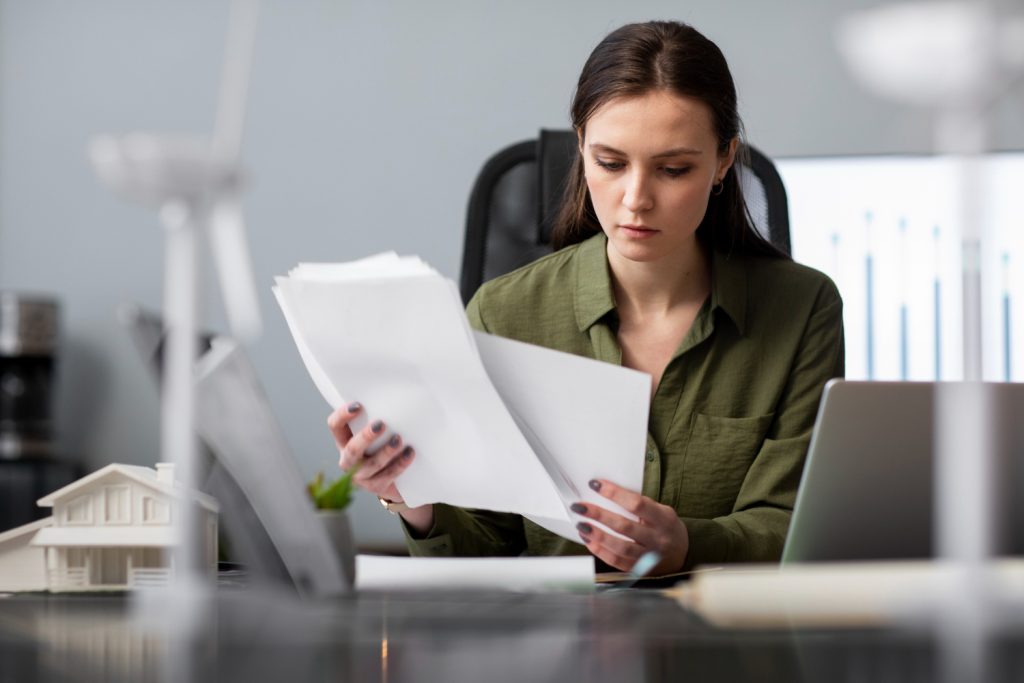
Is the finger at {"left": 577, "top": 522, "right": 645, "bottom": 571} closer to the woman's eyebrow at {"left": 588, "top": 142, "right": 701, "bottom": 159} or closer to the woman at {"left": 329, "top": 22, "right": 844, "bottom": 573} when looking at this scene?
the woman at {"left": 329, "top": 22, "right": 844, "bottom": 573}

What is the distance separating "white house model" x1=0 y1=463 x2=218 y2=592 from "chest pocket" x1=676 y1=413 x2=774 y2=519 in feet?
2.46

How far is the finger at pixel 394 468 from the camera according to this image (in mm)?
1114

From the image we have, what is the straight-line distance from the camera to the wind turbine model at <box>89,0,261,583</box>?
54cm

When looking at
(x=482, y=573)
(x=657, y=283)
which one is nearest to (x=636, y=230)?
(x=657, y=283)

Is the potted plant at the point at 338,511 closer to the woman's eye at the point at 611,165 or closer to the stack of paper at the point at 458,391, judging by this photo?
the stack of paper at the point at 458,391

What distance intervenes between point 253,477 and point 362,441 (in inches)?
13.5

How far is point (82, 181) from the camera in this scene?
12.0ft

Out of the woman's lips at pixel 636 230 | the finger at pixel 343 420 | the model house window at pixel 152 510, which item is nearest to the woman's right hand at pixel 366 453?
the finger at pixel 343 420

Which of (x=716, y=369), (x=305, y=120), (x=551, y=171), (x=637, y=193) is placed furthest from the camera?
(x=305, y=120)

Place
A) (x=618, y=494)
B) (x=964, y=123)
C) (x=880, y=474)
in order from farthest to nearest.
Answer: (x=618, y=494) < (x=880, y=474) < (x=964, y=123)

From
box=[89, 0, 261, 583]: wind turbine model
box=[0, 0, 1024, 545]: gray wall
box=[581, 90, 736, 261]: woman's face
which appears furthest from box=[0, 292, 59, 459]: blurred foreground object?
box=[89, 0, 261, 583]: wind turbine model

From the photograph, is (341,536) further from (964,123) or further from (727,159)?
(727,159)

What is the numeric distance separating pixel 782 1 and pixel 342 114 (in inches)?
51.0

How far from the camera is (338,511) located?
29.9 inches
